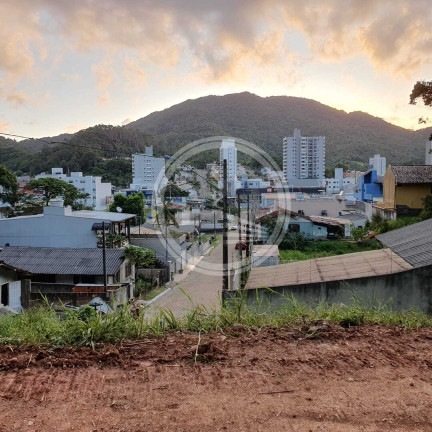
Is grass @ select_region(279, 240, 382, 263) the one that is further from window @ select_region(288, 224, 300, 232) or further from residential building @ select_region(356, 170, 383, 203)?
residential building @ select_region(356, 170, 383, 203)

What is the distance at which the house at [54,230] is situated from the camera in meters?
20.8

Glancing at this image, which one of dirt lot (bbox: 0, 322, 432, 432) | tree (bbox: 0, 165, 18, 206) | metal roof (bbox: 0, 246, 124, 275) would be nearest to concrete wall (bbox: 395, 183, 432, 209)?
metal roof (bbox: 0, 246, 124, 275)

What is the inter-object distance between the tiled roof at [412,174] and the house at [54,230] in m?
16.0

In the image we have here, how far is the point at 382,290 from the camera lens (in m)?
8.08

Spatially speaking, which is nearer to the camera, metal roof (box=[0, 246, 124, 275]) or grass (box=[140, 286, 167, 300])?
metal roof (box=[0, 246, 124, 275])

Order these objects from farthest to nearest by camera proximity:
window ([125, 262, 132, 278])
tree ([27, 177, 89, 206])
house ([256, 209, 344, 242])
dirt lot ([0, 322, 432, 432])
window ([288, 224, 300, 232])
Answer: tree ([27, 177, 89, 206]) → window ([288, 224, 300, 232]) → house ([256, 209, 344, 242]) → window ([125, 262, 132, 278]) → dirt lot ([0, 322, 432, 432])

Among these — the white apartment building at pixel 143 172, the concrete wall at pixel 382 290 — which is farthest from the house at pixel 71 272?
the white apartment building at pixel 143 172

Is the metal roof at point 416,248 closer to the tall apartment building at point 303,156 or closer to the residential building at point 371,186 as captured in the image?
the residential building at point 371,186

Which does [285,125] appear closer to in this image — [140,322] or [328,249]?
[328,249]

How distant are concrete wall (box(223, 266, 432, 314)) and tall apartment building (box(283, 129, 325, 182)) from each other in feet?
281

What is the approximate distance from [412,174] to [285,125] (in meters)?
104

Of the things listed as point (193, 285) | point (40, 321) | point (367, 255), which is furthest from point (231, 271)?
point (40, 321)

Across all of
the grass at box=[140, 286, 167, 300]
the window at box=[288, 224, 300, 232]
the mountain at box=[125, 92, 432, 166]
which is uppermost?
the mountain at box=[125, 92, 432, 166]

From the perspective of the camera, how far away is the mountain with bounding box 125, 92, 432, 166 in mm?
101562
